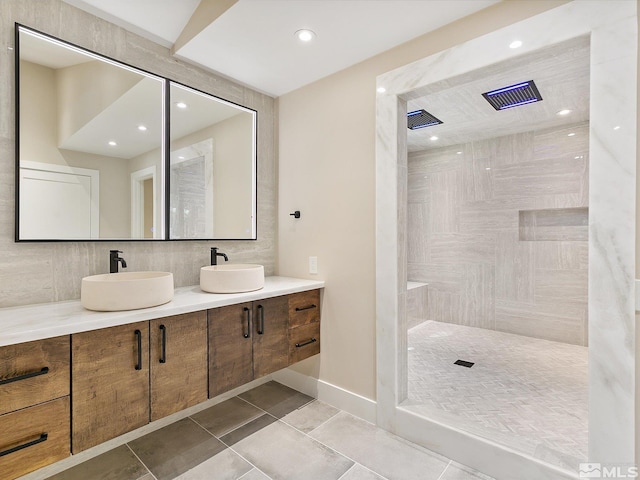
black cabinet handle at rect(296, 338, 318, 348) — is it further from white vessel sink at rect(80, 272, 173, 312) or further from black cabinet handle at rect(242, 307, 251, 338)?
white vessel sink at rect(80, 272, 173, 312)

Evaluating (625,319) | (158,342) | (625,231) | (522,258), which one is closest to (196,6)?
(158,342)

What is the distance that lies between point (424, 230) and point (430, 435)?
10.0 ft

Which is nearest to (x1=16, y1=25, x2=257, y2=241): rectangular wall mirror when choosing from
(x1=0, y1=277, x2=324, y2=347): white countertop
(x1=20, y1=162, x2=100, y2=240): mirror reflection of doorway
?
(x1=20, y1=162, x2=100, y2=240): mirror reflection of doorway

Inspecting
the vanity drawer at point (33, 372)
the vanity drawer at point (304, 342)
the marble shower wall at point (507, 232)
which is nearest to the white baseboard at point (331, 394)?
the vanity drawer at point (304, 342)

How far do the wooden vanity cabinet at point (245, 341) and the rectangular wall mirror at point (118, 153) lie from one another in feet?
2.27

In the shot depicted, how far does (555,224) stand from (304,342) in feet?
10.3

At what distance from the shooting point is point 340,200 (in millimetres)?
2316

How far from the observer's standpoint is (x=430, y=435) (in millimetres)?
1856

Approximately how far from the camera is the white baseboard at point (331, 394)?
2.15m

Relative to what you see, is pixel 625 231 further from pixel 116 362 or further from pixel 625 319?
pixel 116 362

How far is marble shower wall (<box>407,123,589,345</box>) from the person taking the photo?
349 centimetres

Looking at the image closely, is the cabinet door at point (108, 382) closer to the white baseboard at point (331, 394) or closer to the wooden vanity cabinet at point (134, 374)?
the wooden vanity cabinet at point (134, 374)

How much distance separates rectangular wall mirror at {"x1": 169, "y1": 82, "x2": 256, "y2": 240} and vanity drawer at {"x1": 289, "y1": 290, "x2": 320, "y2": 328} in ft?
2.18

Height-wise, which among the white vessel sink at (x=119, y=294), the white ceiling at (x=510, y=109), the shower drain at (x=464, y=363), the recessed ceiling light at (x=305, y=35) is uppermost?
the white ceiling at (x=510, y=109)
